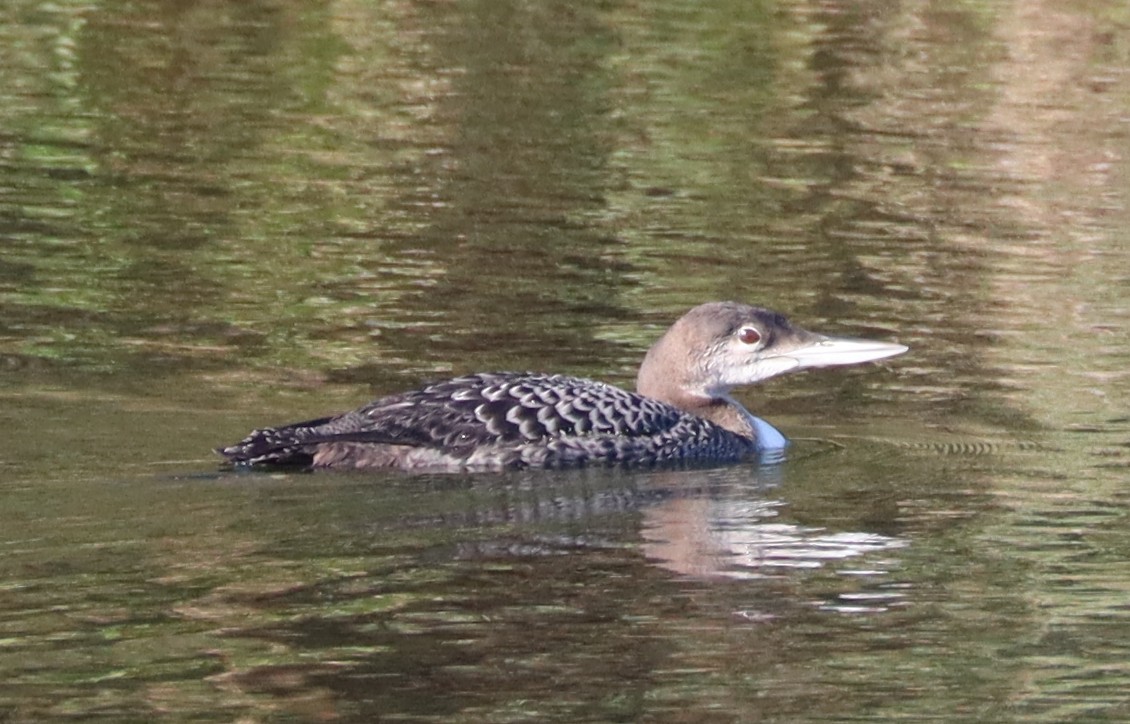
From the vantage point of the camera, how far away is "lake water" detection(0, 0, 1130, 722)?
666 cm

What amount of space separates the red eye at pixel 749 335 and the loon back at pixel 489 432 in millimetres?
603

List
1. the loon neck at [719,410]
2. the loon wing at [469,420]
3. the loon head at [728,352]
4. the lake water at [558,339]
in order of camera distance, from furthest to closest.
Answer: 1. the loon head at [728,352]
2. the loon neck at [719,410]
3. the loon wing at [469,420]
4. the lake water at [558,339]

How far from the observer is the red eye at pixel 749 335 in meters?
9.80

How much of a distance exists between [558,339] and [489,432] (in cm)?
263

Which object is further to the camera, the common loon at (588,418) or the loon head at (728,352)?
the loon head at (728,352)

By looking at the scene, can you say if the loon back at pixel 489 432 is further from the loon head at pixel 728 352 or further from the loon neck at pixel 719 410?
the loon head at pixel 728 352

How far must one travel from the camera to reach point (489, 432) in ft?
29.3

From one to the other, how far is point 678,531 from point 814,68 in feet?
41.5

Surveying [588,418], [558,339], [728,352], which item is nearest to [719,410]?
[728,352]

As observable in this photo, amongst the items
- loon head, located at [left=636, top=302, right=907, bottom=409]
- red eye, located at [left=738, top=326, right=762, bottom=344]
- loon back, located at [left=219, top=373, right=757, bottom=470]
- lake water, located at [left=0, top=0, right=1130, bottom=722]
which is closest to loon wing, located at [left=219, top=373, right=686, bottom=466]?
loon back, located at [left=219, top=373, right=757, bottom=470]

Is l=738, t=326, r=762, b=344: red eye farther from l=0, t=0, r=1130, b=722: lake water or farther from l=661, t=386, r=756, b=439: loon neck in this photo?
l=0, t=0, r=1130, b=722: lake water

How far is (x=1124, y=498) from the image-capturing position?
28.7 ft

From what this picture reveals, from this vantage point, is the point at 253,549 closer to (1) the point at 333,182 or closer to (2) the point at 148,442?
(2) the point at 148,442

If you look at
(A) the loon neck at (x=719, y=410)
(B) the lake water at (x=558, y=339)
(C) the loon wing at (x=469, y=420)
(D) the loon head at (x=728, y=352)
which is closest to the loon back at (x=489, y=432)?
(C) the loon wing at (x=469, y=420)
